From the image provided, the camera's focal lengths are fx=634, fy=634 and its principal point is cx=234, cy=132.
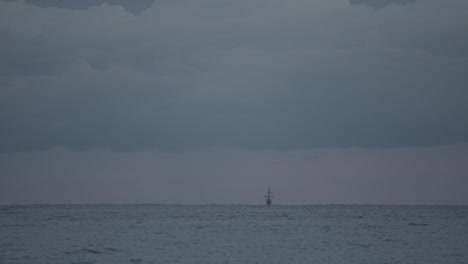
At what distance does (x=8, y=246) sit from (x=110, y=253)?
9592mm

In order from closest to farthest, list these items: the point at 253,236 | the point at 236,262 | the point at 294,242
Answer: the point at 236,262, the point at 294,242, the point at 253,236

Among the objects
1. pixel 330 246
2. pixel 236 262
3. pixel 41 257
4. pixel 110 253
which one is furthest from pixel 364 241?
pixel 41 257

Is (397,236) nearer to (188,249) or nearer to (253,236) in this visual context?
(253,236)

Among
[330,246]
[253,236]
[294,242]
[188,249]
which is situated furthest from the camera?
[253,236]

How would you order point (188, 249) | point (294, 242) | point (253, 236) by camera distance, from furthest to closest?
point (253, 236) < point (294, 242) < point (188, 249)

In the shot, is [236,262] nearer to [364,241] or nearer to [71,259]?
[71,259]

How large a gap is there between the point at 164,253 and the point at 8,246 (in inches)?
510

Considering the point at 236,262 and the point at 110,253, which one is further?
the point at 110,253

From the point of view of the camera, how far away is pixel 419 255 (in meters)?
44.6

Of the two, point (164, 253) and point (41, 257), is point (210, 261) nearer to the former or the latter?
Answer: point (164, 253)

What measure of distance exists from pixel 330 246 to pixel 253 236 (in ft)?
36.2

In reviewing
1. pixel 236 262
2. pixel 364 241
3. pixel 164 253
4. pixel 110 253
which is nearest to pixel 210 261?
pixel 236 262

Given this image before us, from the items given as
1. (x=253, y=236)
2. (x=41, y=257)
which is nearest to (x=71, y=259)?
(x=41, y=257)

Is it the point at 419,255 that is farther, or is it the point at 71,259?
the point at 419,255
